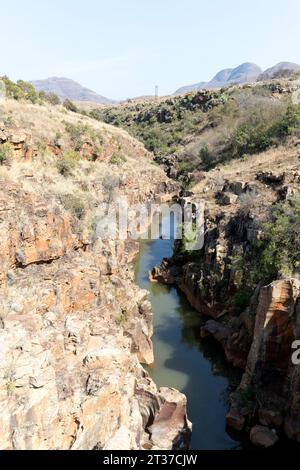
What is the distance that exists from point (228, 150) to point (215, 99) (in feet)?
85.1

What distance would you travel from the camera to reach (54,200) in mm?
18656

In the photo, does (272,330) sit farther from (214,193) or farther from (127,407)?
(214,193)

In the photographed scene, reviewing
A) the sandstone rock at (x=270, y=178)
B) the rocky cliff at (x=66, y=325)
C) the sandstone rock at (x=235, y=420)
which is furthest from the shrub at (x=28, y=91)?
the sandstone rock at (x=235, y=420)

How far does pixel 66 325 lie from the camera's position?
13.3 meters

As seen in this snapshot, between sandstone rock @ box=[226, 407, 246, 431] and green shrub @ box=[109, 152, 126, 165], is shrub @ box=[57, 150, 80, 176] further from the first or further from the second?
sandstone rock @ box=[226, 407, 246, 431]

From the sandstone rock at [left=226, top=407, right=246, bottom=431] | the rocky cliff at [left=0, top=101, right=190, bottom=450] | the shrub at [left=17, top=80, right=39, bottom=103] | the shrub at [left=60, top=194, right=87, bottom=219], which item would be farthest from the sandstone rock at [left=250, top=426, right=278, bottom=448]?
the shrub at [left=17, top=80, right=39, bottom=103]

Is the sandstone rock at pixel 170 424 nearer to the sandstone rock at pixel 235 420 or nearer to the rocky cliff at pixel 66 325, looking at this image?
the rocky cliff at pixel 66 325

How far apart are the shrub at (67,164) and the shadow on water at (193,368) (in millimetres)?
8450

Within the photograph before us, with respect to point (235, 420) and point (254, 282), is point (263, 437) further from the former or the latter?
point (254, 282)

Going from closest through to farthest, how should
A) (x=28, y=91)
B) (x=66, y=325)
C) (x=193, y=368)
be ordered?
(x=66, y=325) → (x=193, y=368) → (x=28, y=91)

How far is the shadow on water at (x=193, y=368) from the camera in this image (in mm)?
14094

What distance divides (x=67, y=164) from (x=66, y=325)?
565 inches

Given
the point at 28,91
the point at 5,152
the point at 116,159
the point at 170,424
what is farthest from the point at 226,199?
the point at 28,91

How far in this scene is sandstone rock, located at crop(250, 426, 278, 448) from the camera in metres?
12.8
